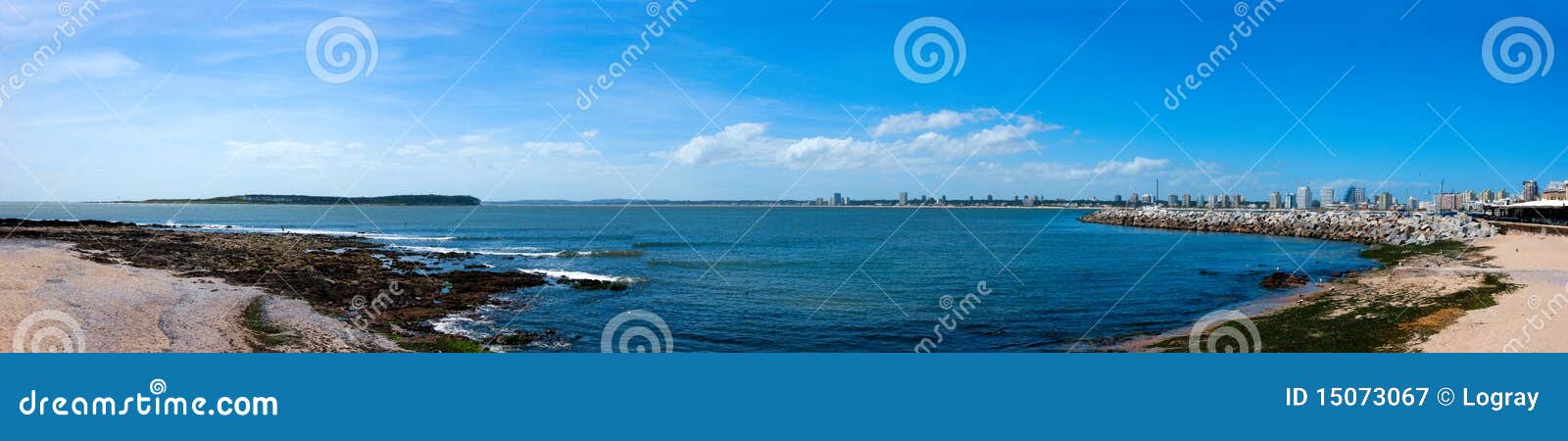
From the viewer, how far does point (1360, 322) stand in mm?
17797

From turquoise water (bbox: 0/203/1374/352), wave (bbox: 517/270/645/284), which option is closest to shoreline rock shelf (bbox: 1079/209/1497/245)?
turquoise water (bbox: 0/203/1374/352)

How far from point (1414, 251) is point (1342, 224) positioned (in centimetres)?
2647

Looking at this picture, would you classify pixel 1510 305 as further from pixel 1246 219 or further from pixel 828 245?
pixel 1246 219

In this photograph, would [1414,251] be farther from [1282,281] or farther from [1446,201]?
[1446,201]

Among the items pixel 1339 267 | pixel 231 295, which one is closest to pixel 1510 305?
pixel 1339 267

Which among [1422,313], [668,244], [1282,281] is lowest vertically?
[1422,313]

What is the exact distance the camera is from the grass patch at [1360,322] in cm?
1532

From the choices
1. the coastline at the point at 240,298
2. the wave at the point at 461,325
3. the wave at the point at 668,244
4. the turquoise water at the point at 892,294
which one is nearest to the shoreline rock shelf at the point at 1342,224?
the turquoise water at the point at 892,294

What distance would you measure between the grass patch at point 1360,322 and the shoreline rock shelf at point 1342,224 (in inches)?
1252

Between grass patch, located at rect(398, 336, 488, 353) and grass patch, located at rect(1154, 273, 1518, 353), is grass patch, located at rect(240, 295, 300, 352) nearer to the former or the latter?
grass patch, located at rect(398, 336, 488, 353)

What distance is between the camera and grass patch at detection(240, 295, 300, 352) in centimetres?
1498

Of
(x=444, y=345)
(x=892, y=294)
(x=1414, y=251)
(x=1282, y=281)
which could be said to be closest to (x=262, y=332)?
(x=444, y=345)

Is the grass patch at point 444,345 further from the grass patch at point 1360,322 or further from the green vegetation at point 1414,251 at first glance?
the green vegetation at point 1414,251

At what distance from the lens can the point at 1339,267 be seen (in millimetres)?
35125
